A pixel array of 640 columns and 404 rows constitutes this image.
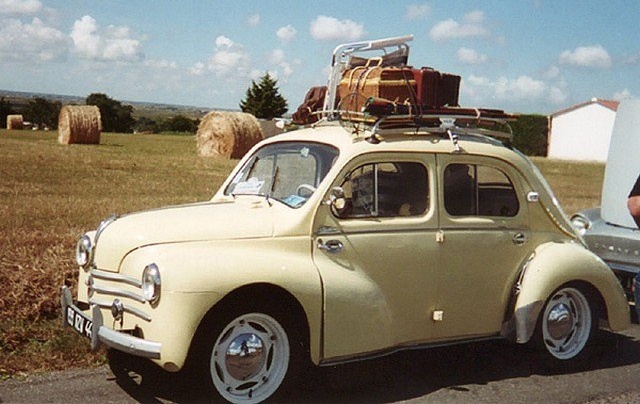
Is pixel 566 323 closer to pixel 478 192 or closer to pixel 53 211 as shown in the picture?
pixel 478 192

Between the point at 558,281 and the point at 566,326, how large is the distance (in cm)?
49

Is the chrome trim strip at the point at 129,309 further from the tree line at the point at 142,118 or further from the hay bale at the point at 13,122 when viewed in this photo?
the tree line at the point at 142,118

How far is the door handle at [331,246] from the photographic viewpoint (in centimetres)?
505

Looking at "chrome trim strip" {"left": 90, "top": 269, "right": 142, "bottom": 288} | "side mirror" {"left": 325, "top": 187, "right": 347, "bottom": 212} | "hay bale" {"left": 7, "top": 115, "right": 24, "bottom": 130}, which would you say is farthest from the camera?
"hay bale" {"left": 7, "top": 115, "right": 24, "bottom": 130}

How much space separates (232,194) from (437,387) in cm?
203

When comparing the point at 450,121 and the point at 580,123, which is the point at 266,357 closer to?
the point at 450,121

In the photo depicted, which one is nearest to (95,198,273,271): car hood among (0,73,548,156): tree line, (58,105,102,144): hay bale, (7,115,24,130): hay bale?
(58,105,102,144): hay bale

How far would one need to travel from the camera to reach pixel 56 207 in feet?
37.7

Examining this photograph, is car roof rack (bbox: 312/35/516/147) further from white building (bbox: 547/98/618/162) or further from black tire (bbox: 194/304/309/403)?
white building (bbox: 547/98/618/162)

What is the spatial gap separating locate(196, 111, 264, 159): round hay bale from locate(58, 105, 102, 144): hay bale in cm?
470

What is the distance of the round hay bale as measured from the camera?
88.1ft

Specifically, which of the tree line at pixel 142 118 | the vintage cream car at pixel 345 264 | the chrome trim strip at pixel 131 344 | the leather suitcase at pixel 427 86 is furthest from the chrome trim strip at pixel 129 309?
the tree line at pixel 142 118

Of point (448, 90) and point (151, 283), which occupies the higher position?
point (448, 90)

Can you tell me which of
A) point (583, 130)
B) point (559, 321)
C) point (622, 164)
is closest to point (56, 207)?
point (622, 164)
